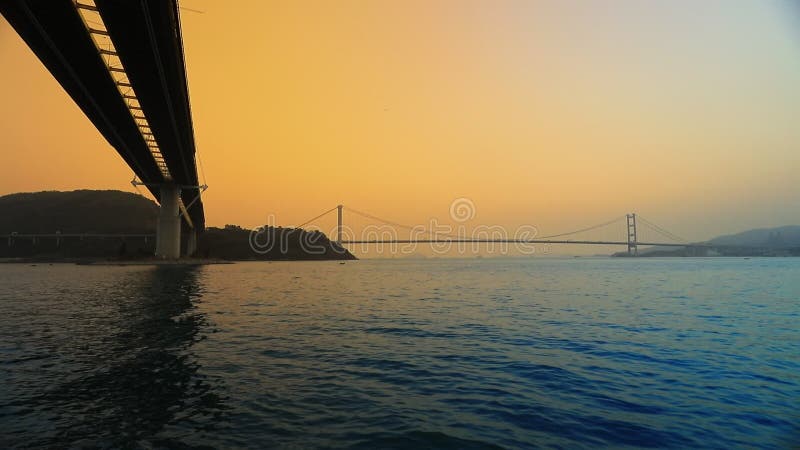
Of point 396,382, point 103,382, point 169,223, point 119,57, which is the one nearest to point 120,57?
point 119,57

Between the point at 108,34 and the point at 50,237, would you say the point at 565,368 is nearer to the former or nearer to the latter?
the point at 108,34

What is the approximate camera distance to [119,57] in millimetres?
30859

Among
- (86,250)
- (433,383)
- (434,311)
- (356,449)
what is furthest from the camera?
(86,250)

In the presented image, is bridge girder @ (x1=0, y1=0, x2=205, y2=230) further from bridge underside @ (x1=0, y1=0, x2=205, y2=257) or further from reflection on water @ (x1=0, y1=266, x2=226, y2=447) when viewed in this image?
reflection on water @ (x1=0, y1=266, x2=226, y2=447)

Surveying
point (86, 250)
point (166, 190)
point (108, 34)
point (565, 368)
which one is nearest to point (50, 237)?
point (86, 250)

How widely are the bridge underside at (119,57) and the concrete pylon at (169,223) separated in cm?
3312

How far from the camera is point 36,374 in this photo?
973 centimetres

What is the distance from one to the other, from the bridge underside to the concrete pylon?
1304 inches

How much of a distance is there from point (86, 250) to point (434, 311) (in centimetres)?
19444

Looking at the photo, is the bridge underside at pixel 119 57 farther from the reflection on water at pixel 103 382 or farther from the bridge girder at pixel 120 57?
the reflection on water at pixel 103 382

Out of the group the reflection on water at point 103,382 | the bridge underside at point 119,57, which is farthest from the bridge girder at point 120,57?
the reflection on water at point 103,382

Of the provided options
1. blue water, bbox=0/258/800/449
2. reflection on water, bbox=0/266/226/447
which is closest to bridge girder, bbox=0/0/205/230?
blue water, bbox=0/258/800/449

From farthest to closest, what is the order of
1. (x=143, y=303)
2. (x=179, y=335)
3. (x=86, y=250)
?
1. (x=86, y=250)
2. (x=143, y=303)
3. (x=179, y=335)

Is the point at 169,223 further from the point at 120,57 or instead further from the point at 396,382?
the point at 396,382
